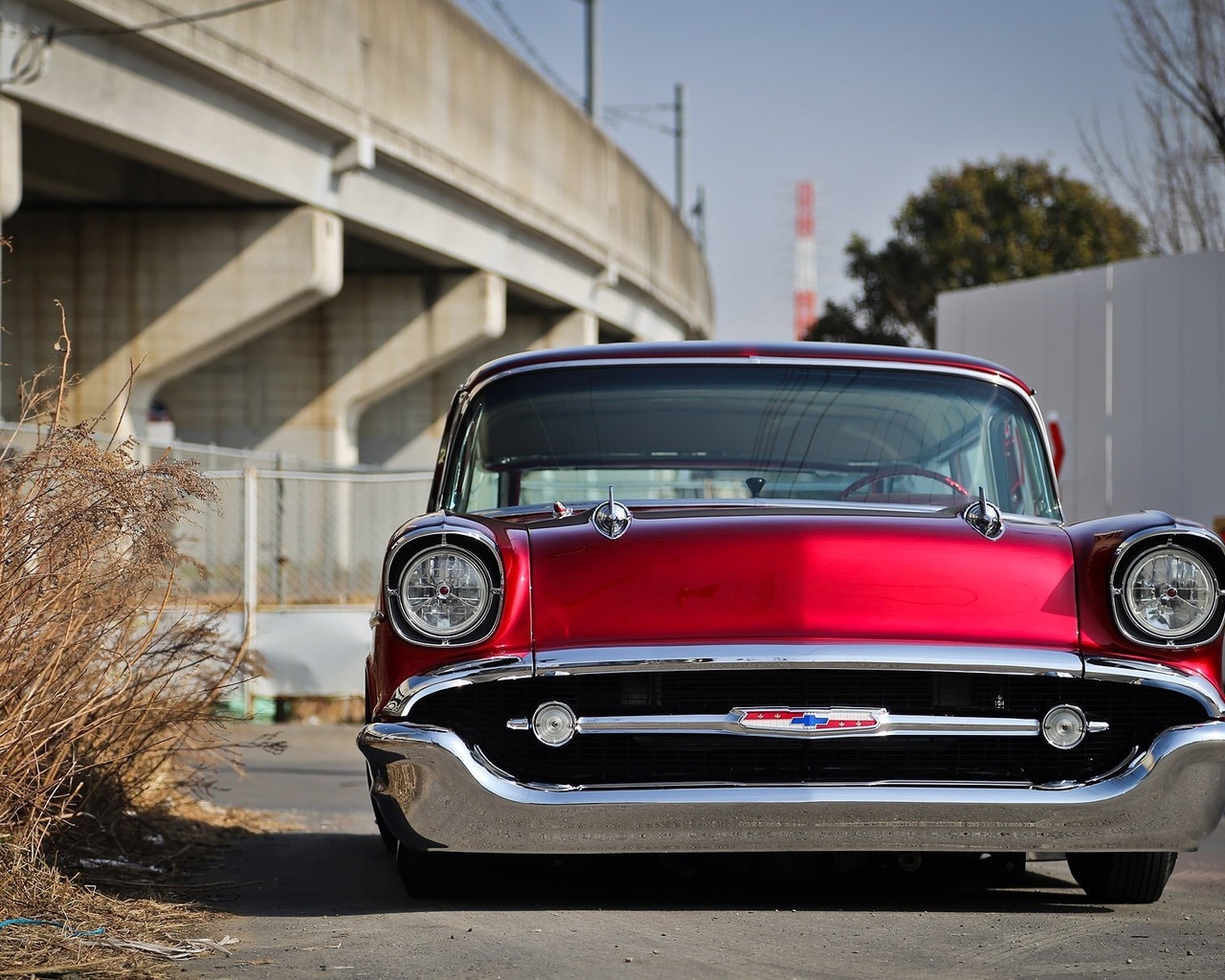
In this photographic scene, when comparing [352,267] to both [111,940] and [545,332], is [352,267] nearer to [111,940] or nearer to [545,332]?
[545,332]

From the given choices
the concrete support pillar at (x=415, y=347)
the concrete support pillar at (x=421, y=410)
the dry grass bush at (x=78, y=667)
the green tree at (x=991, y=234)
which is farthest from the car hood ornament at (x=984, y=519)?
the green tree at (x=991, y=234)

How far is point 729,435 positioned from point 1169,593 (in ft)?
4.58

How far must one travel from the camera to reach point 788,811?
4016 mm

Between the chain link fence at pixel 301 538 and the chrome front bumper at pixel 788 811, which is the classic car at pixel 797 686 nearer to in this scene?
the chrome front bumper at pixel 788 811

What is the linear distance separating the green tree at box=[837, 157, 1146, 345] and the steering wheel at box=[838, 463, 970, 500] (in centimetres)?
3584

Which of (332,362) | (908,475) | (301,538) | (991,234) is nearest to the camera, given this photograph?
(908,475)

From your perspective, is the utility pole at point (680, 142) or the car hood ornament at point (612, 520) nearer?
the car hood ornament at point (612, 520)

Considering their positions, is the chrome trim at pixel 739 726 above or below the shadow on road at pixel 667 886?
above

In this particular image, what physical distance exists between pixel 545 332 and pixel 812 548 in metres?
26.9

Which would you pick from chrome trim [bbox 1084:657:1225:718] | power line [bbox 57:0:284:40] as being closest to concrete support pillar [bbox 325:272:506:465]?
power line [bbox 57:0:284:40]

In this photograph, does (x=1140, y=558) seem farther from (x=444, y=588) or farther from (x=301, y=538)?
(x=301, y=538)

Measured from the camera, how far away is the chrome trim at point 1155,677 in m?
4.12

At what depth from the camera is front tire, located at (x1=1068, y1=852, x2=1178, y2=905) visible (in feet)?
14.7

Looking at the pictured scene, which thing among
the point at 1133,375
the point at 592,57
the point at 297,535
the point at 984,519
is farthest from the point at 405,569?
the point at 592,57
